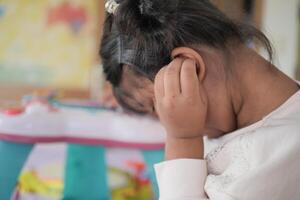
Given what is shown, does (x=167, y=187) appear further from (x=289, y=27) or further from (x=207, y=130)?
(x=289, y=27)

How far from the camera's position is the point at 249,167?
0.45 m

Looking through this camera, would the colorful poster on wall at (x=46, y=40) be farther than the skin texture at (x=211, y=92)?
Yes

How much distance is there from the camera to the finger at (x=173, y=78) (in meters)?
0.49

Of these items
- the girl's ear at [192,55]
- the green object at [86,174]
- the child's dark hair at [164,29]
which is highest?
the child's dark hair at [164,29]

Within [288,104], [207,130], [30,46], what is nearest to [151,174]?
[207,130]

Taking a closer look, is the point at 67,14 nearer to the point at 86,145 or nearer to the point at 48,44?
the point at 48,44

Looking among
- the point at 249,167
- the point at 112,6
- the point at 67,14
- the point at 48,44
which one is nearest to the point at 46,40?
the point at 48,44

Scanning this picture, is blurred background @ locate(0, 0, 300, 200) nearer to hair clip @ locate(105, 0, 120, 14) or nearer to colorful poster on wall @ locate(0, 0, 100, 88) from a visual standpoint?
colorful poster on wall @ locate(0, 0, 100, 88)

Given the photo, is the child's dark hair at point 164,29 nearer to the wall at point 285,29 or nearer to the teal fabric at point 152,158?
the teal fabric at point 152,158

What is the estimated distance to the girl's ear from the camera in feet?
1.62

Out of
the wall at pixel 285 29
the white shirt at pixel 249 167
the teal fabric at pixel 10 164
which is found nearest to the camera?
the white shirt at pixel 249 167

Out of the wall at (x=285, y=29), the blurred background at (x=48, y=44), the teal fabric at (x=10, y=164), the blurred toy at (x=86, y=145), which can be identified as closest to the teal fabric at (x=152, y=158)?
the blurred toy at (x=86, y=145)

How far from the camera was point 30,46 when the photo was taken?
90.5 inches

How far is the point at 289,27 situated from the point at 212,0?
1.63 meters
